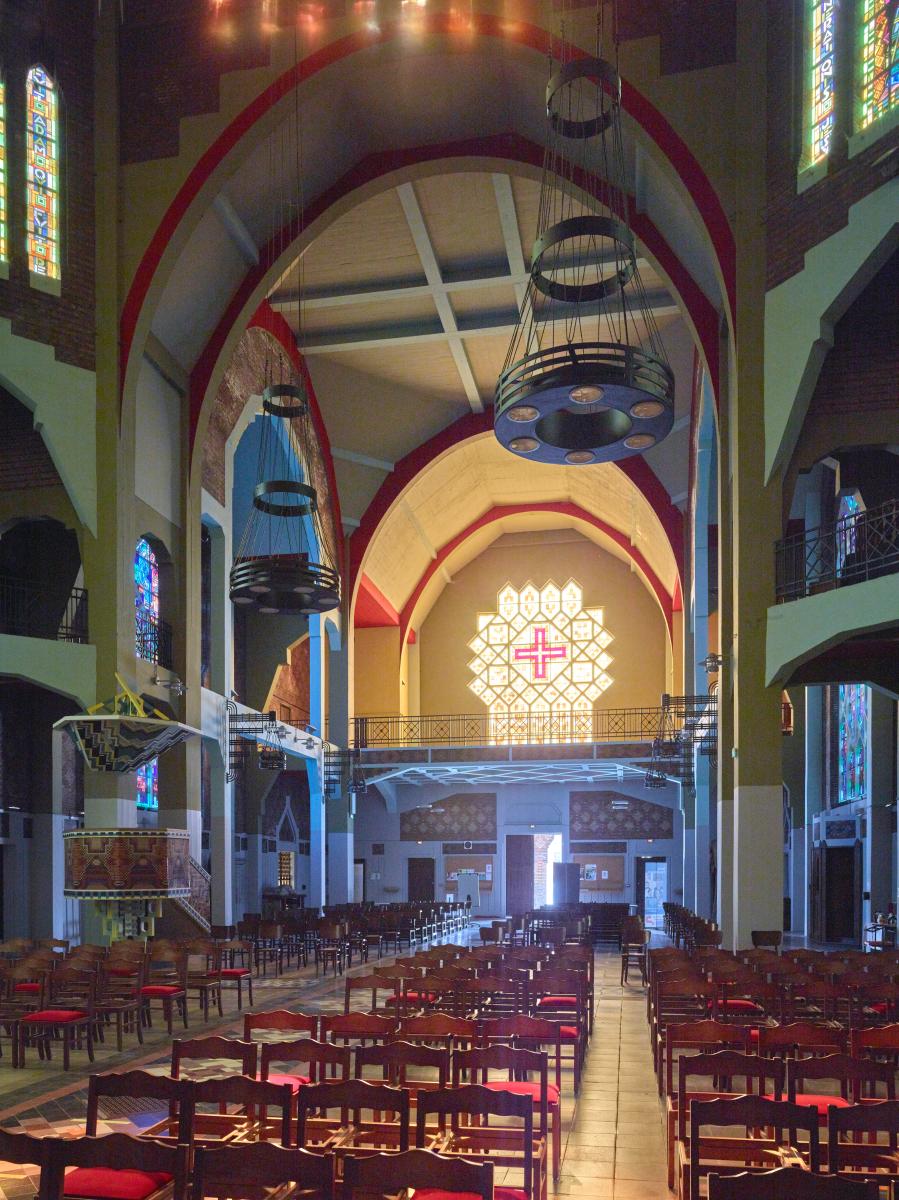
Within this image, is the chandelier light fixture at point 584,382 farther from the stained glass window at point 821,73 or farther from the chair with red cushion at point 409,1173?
the chair with red cushion at point 409,1173

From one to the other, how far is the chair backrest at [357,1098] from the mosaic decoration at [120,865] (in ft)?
31.0

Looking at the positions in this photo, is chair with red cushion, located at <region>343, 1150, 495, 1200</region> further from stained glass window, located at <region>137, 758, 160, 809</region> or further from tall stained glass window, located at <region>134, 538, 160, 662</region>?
stained glass window, located at <region>137, 758, 160, 809</region>

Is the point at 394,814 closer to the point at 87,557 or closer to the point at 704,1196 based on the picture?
the point at 87,557

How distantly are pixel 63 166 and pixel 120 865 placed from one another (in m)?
10.2

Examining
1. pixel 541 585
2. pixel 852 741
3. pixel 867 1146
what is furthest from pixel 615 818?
pixel 867 1146

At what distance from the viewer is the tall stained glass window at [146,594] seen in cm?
1978

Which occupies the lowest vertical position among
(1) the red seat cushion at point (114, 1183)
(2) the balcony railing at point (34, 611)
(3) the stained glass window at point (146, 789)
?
(3) the stained glass window at point (146, 789)

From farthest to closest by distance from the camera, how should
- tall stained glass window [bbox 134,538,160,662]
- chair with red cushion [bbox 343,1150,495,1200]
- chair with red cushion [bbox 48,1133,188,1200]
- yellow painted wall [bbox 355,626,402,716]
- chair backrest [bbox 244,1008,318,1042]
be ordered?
yellow painted wall [bbox 355,626,402,716] < tall stained glass window [bbox 134,538,160,662] < chair backrest [bbox 244,1008,318,1042] < chair with red cushion [bbox 48,1133,188,1200] < chair with red cushion [bbox 343,1150,495,1200]

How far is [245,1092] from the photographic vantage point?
15.5 ft

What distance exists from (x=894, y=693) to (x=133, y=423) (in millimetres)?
11468

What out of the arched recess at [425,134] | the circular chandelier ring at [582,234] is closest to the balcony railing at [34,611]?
the arched recess at [425,134]

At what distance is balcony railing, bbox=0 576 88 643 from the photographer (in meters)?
19.6

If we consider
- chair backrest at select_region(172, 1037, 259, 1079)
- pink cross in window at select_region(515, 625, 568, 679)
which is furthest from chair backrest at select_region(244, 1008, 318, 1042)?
pink cross in window at select_region(515, 625, 568, 679)

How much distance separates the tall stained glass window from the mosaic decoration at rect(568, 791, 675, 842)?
1736cm
